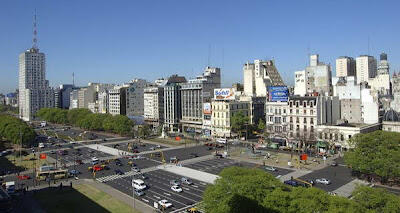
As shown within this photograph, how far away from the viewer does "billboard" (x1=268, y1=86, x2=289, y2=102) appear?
112875 mm

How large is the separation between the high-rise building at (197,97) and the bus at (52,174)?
71696 millimetres

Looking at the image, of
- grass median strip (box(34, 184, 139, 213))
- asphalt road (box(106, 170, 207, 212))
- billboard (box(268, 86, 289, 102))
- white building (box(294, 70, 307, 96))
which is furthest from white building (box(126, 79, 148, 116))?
grass median strip (box(34, 184, 139, 213))

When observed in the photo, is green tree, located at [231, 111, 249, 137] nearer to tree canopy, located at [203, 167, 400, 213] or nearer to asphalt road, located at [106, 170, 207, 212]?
asphalt road, located at [106, 170, 207, 212]

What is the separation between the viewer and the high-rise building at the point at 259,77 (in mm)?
176500

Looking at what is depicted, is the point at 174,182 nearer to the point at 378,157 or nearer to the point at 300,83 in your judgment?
the point at 378,157

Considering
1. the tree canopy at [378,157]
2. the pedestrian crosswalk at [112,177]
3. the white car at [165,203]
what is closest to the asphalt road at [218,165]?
the pedestrian crosswalk at [112,177]

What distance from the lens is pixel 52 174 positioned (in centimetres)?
7425

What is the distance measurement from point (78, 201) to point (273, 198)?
120 feet

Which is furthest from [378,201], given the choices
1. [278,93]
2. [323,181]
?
[278,93]

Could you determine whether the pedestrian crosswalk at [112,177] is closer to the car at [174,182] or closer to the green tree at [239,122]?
the car at [174,182]

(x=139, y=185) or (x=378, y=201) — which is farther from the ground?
(x=378, y=201)

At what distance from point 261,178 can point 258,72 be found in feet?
485

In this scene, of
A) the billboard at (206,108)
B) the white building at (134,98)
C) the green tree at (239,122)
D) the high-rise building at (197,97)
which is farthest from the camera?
the white building at (134,98)

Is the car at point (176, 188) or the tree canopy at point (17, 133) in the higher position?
the tree canopy at point (17, 133)
